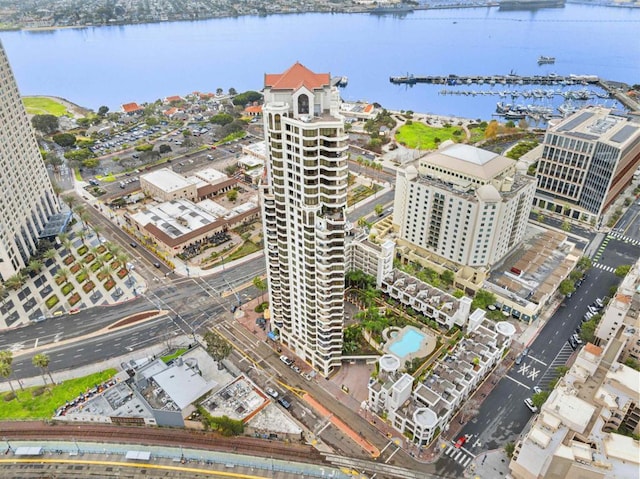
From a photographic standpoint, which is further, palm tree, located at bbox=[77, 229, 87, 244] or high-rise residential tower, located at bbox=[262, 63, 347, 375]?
palm tree, located at bbox=[77, 229, 87, 244]

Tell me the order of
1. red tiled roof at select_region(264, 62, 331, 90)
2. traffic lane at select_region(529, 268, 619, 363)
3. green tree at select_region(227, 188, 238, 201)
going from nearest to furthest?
red tiled roof at select_region(264, 62, 331, 90) → traffic lane at select_region(529, 268, 619, 363) → green tree at select_region(227, 188, 238, 201)

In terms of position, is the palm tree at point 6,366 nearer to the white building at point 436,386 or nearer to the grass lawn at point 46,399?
the grass lawn at point 46,399

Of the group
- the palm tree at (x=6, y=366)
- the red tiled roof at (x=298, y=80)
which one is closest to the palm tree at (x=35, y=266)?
the palm tree at (x=6, y=366)

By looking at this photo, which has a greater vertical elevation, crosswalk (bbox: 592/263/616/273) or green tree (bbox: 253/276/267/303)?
green tree (bbox: 253/276/267/303)

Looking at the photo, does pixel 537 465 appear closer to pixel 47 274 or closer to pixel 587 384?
pixel 587 384

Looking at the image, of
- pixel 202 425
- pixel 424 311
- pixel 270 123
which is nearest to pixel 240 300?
pixel 202 425

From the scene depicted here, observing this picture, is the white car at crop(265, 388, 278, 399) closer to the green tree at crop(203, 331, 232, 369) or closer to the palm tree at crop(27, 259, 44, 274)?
the green tree at crop(203, 331, 232, 369)

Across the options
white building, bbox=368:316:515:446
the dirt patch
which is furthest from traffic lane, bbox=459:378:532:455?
the dirt patch
